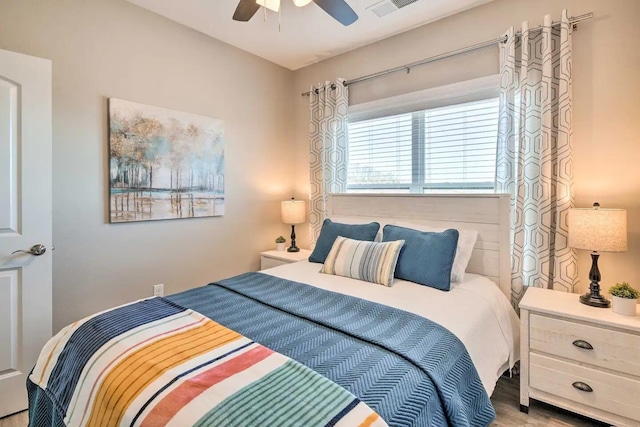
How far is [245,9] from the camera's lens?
2.03 metres

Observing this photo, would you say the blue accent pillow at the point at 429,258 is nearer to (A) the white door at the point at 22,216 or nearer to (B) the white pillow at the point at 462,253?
(B) the white pillow at the point at 462,253

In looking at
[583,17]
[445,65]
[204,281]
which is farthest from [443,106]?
[204,281]

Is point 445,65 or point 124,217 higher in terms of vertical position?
point 445,65

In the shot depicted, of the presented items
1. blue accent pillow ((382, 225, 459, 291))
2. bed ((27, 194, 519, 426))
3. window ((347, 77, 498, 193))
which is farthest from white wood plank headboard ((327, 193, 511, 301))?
blue accent pillow ((382, 225, 459, 291))

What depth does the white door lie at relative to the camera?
1872mm

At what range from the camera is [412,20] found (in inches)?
108

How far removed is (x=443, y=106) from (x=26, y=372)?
3506 millimetres

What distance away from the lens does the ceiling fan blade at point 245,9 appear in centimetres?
196

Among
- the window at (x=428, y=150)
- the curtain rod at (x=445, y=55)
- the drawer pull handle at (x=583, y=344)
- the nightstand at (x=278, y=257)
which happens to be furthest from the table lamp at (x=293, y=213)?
the drawer pull handle at (x=583, y=344)

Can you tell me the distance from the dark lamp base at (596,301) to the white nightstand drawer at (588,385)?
36 cm

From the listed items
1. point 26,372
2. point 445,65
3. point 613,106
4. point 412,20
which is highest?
point 412,20

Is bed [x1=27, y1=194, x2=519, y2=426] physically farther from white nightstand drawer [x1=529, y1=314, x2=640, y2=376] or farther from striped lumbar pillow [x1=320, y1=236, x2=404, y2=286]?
white nightstand drawer [x1=529, y1=314, x2=640, y2=376]

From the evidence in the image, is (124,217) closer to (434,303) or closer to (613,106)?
(434,303)

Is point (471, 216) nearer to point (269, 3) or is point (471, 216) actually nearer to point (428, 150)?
point (428, 150)
